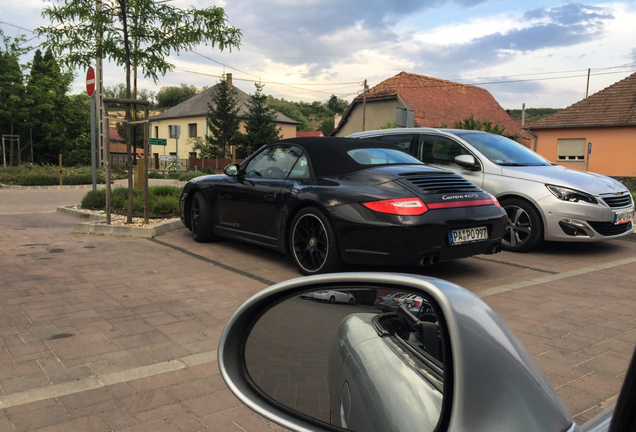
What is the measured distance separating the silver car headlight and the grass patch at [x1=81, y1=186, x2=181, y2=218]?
6423 millimetres

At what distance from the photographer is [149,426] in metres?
2.38

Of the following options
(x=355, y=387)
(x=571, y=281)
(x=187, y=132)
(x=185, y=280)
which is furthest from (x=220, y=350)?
(x=187, y=132)

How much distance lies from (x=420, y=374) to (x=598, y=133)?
1221 inches

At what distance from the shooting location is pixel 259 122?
48.8 meters

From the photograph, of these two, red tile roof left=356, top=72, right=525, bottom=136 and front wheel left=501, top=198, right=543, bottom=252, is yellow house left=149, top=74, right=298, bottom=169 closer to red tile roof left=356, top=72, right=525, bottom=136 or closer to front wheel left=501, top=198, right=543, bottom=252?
red tile roof left=356, top=72, right=525, bottom=136

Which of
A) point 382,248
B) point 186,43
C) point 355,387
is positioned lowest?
point 382,248

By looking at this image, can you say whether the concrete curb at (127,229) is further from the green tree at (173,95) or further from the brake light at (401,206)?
the green tree at (173,95)

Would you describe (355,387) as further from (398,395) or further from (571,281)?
(571,281)

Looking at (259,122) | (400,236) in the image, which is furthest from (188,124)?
(400,236)

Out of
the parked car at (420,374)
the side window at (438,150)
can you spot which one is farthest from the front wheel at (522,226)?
the parked car at (420,374)

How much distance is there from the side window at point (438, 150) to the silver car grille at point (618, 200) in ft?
6.42

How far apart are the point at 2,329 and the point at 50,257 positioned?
8.99 feet

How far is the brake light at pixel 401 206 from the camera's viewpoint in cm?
458

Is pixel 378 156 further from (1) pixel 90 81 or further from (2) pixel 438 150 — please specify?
(1) pixel 90 81
